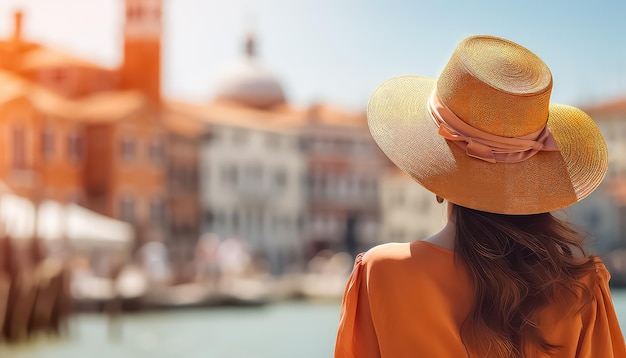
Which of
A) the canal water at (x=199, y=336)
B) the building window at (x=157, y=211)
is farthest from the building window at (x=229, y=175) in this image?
the canal water at (x=199, y=336)

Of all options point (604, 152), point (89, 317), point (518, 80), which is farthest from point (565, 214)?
point (89, 317)

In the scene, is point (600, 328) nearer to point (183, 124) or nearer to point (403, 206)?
point (183, 124)

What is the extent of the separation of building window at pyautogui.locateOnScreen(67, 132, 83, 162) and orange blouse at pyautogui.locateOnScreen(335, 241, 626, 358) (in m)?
25.2

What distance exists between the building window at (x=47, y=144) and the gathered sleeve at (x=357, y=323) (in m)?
24.7

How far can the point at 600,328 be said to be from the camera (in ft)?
4.08

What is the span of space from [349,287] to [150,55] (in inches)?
1128

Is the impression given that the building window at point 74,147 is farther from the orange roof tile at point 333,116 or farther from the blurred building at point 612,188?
the blurred building at point 612,188

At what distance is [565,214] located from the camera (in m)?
1.36

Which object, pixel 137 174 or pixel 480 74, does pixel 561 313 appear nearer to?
pixel 480 74

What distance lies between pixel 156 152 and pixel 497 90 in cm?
2671

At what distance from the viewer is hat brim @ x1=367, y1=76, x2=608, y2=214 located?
4.02ft

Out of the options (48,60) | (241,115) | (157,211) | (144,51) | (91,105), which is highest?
(144,51)

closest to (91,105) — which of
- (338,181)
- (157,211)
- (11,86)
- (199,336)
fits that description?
(11,86)

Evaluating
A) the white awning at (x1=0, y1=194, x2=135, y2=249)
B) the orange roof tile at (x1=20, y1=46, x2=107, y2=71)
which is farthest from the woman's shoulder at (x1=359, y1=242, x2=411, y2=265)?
the orange roof tile at (x1=20, y1=46, x2=107, y2=71)
